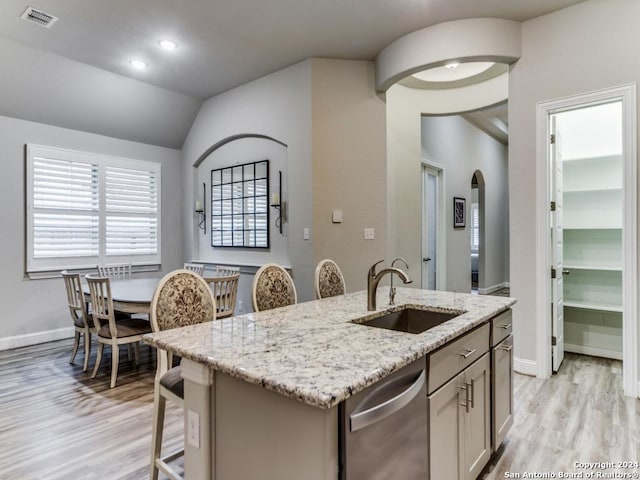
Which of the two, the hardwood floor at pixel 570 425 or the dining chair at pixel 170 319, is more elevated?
the dining chair at pixel 170 319

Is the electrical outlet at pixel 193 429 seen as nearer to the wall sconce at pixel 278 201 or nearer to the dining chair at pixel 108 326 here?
the dining chair at pixel 108 326

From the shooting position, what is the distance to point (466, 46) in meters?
3.33

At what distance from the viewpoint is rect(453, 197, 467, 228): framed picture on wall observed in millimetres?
6074

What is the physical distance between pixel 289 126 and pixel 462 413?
342 cm

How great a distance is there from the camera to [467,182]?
6.62m

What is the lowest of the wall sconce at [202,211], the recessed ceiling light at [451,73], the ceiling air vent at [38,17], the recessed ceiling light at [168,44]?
the wall sconce at [202,211]

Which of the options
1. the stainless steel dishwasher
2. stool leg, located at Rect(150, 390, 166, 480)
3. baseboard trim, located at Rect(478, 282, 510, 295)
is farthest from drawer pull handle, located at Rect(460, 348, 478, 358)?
baseboard trim, located at Rect(478, 282, 510, 295)

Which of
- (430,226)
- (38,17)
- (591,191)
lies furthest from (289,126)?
(591,191)

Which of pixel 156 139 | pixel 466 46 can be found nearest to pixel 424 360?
pixel 466 46

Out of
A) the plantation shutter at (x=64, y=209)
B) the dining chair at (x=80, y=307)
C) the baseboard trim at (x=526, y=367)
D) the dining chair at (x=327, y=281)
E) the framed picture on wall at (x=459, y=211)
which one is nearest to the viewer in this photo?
the dining chair at (x=327, y=281)

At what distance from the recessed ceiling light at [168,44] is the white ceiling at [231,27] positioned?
0.18 feet

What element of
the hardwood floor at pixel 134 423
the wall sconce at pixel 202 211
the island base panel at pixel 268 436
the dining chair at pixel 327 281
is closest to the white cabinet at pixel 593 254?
the hardwood floor at pixel 134 423

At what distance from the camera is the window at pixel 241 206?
15.6ft

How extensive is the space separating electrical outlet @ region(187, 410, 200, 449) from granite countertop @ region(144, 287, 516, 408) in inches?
8.3
